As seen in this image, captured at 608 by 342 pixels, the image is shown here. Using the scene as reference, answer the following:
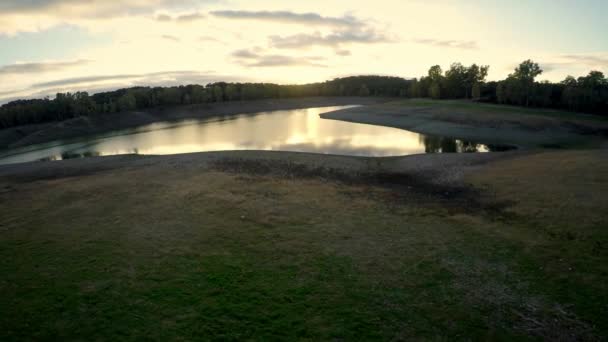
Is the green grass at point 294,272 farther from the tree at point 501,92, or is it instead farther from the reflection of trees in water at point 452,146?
the tree at point 501,92

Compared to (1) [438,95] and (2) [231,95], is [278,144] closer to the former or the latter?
(1) [438,95]

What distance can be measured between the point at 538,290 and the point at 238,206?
18.7m

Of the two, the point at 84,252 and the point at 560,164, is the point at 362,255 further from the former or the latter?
the point at 560,164

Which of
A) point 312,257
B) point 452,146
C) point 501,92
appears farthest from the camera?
point 501,92

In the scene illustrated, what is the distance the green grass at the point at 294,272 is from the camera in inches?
479

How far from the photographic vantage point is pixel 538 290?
546 inches

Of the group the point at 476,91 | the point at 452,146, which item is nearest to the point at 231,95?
the point at 476,91

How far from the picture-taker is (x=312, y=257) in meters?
17.2

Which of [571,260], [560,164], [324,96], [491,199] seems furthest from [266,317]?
[324,96]

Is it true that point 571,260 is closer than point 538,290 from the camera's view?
No

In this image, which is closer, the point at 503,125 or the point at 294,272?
the point at 294,272

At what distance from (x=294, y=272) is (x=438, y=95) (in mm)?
137476

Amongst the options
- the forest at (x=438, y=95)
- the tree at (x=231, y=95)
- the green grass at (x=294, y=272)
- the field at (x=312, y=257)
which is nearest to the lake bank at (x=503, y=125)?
the forest at (x=438, y=95)

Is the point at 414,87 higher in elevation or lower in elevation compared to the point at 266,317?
higher
